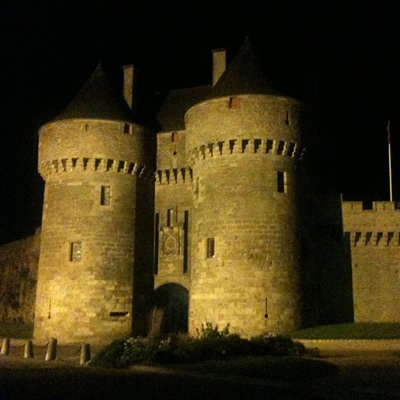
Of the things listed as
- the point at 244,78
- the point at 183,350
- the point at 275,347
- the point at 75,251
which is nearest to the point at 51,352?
the point at 183,350

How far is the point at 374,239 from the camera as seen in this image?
94.4 feet

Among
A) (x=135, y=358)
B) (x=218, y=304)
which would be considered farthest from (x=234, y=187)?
(x=135, y=358)

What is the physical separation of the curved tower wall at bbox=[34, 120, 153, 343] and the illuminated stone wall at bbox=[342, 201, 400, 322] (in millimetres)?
9710

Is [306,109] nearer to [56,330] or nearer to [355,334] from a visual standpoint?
[355,334]

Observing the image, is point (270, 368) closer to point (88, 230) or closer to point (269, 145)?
point (269, 145)

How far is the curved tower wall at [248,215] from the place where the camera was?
25000 mm

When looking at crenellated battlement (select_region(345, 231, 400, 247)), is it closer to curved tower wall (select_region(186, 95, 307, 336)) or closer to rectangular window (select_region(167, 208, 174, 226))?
curved tower wall (select_region(186, 95, 307, 336))

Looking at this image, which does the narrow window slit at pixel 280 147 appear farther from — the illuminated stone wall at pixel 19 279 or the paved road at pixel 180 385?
the illuminated stone wall at pixel 19 279

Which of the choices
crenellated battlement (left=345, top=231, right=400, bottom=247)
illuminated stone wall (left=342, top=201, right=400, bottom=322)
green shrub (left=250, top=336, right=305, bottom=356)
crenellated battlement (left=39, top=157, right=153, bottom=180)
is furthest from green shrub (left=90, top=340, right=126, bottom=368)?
crenellated battlement (left=345, top=231, right=400, bottom=247)

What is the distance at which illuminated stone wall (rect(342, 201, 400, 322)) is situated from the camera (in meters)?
28.3

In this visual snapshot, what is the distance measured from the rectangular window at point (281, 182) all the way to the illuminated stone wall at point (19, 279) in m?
16.2

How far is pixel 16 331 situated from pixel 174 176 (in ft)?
36.9

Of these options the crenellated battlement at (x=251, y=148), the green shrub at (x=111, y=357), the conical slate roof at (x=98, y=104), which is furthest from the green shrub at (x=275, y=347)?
the conical slate roof at (x=98, y=104)

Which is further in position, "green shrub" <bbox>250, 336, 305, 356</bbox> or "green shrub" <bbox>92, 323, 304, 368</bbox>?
"green shrub" <bbox>250, 336, 305, 356</bbox>
